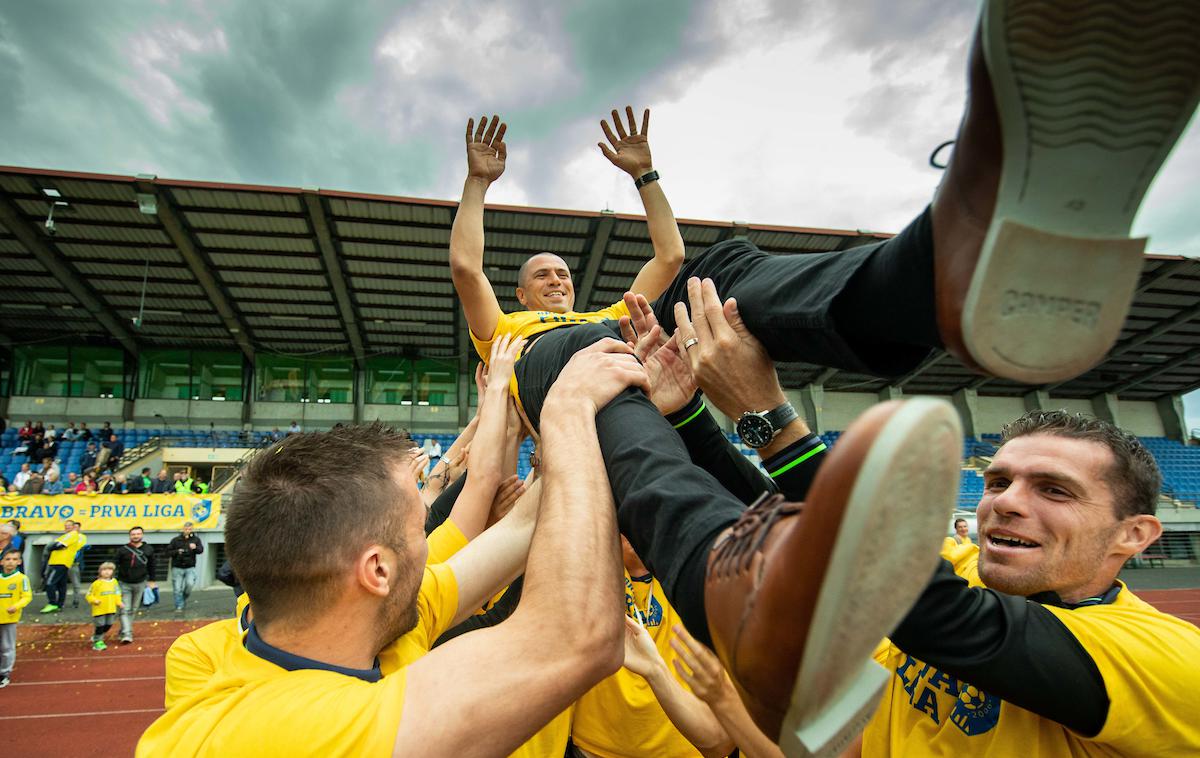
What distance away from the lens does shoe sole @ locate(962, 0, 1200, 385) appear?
98 cm

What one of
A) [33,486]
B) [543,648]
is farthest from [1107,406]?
[33,486]

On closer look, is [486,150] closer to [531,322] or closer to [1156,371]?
[531,322]

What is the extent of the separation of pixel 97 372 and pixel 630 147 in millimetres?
25377

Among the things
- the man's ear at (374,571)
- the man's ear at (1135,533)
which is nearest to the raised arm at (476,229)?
the man's ear at (374,571)

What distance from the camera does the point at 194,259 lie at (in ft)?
56.1

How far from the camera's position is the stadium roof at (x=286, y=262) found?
1573 centimetres

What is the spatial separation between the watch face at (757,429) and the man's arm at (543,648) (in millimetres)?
505

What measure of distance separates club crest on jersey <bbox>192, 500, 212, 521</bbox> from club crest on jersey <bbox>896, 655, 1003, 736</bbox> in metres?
15.0

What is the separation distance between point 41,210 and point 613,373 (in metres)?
20.1

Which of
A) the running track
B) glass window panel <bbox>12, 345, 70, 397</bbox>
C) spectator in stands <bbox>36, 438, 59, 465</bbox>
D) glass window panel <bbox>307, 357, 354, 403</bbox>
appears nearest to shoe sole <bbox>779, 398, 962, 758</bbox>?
the running track

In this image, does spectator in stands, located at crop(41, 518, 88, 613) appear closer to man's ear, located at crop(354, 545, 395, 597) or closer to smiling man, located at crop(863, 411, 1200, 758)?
man's ear, located at crop(354, 545, 395, 597)

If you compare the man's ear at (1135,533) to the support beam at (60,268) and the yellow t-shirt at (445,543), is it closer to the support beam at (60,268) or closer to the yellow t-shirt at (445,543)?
the yellow t-shirt at (445,543)

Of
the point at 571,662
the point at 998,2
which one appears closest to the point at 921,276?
the point at 998,2

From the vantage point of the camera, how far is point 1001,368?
107cm
